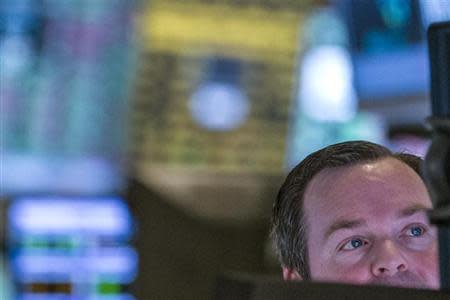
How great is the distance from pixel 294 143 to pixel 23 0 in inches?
85.7

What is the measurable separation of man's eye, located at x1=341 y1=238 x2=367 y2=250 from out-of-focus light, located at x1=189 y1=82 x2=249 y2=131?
23.3 feet

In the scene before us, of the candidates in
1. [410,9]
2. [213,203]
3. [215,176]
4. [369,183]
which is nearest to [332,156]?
[369,183]

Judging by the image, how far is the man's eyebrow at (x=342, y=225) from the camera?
2.13 meters

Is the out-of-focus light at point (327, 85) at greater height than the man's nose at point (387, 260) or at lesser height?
lesser

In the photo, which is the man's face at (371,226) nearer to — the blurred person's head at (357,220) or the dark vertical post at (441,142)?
the blurred person's head at (357,220)

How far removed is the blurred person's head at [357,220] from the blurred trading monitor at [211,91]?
6698 millimetres

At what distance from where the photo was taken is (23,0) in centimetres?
838

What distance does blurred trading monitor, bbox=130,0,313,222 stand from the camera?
9.20 m

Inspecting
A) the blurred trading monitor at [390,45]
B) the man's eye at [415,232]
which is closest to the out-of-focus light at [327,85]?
the blurred trading monitor at [390,45]

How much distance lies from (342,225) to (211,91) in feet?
23.5

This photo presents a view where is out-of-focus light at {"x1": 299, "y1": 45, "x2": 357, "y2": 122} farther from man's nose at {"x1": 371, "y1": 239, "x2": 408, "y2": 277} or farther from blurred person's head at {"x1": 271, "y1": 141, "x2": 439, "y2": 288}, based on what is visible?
man's nose at {"x1": 371, "y1": 239, "x2": 408, "y2": 277}

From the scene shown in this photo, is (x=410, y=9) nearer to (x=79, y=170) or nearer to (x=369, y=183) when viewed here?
(x=369, y=183)

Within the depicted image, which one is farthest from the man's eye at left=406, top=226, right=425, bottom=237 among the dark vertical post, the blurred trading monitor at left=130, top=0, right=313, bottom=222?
the blurred trading monitor at left=130, top=0, right=313, bottom=222

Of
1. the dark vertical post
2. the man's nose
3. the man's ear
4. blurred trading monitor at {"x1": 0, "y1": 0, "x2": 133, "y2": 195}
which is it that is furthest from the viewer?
blurred trading monitor at {"x1": 0, "y1": 0, "x2": 133, "y2": 195}
